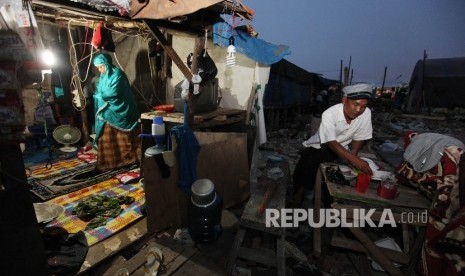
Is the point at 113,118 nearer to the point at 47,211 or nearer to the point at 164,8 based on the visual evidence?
the point at 47,211

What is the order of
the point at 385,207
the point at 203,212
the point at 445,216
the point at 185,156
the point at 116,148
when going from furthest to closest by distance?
the point at 116,148, the point at 185,156, the point at 203,212, the point at 385,207, the point at 445,216

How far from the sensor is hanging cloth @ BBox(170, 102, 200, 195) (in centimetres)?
358

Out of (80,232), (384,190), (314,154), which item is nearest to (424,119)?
(314,154)

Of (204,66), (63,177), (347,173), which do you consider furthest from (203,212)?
(63,177)

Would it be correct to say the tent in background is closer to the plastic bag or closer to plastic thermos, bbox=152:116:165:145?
the plastic bag

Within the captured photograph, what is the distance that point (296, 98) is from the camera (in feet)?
49.0

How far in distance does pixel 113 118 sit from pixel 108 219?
2.52 metres

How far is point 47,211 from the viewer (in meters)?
3.87

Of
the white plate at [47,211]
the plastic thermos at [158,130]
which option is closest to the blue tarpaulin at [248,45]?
the plastic thermos at [158,130]

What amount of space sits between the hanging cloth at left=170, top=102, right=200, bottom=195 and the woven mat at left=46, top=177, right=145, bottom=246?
1.12m

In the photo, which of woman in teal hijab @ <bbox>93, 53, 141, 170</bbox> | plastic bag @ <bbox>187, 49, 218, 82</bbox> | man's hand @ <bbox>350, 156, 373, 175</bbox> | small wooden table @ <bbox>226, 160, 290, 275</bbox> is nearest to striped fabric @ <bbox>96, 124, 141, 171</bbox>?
woman in teal hijab @ <bbox>93, 53, 141, 170</bbox>

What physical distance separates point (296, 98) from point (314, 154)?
1127cm

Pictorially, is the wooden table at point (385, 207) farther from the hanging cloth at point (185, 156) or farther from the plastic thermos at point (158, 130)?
the plastic thermos at point (158, 130)

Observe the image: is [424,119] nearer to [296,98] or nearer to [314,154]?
[296,98]
